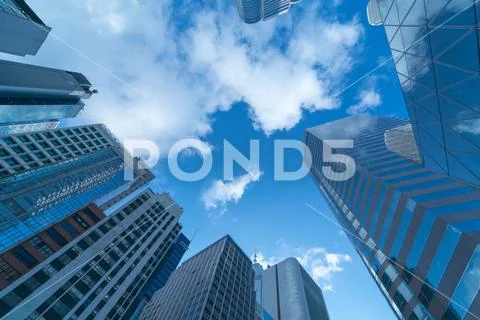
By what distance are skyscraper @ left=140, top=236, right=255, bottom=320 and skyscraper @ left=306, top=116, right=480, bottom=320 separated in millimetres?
34755

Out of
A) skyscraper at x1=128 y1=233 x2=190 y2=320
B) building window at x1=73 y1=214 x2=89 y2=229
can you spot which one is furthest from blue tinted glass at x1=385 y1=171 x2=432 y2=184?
skyscraper at x1=128 y1=233 x2=190 y2=320

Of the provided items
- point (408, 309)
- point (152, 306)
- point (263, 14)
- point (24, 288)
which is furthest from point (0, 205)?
point (263, 14)

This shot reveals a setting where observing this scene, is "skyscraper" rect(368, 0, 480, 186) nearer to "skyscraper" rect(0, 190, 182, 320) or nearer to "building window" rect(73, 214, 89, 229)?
"skyscraper" rect(0, 190, 182, 320)

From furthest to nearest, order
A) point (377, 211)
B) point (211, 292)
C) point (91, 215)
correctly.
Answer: point (91, 215) < point (211, 292) < point (377, 211)

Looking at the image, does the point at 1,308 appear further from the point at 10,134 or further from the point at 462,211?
the point at 462,211

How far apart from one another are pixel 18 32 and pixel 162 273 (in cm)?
8070

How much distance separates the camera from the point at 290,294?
109750 millimetres

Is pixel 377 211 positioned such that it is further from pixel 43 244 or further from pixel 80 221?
pixel 80 221

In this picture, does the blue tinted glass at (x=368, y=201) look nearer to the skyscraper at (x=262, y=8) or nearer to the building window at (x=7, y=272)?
the building window at (x=7, y=272)

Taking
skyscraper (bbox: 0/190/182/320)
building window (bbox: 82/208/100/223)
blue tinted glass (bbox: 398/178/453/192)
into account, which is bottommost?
skyscraper (bbox: 0/190/182/320)

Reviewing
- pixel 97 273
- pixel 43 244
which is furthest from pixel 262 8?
pixel 43 244

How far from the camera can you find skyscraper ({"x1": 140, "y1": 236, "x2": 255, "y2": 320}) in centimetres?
5754

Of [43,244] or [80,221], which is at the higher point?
[80,221]

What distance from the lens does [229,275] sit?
2990 inches
